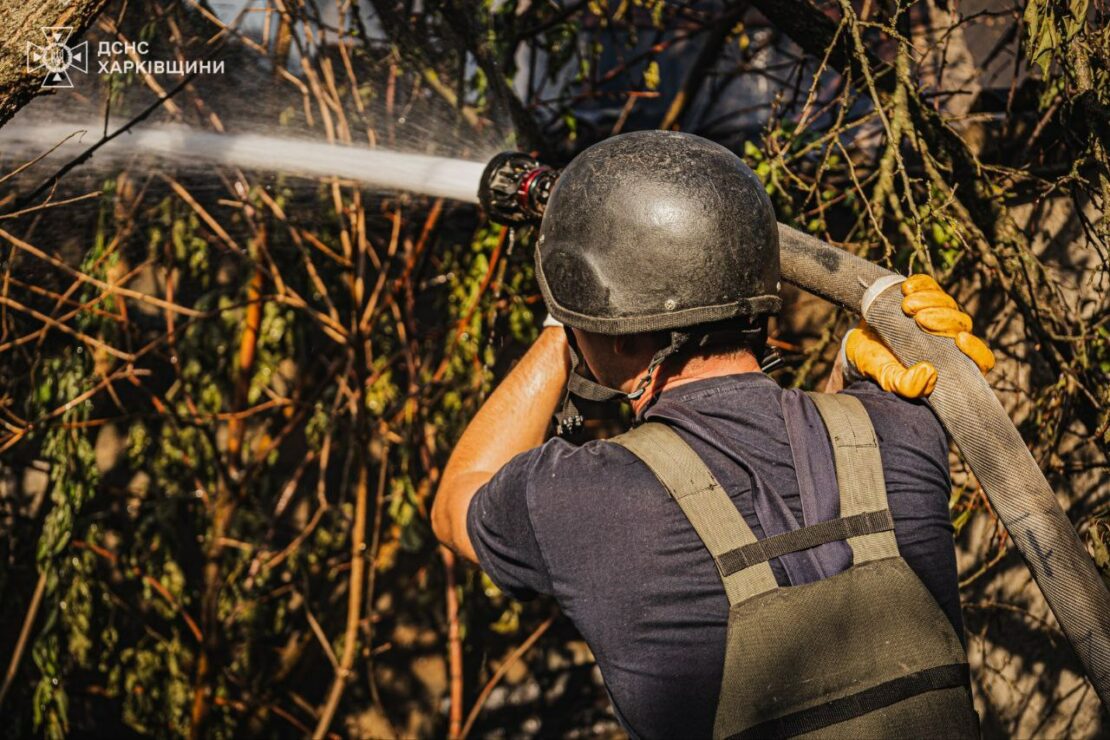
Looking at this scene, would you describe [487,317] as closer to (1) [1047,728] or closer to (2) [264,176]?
(2) [264,176]

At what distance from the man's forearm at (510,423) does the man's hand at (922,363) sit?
2.02 ft

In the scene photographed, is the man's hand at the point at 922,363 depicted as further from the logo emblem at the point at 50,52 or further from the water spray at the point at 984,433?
the logo emblem at the point at 50,52

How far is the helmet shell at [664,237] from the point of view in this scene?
161 centimetres

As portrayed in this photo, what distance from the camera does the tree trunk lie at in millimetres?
1858

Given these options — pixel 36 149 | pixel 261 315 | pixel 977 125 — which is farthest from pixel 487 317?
pixel 977 125

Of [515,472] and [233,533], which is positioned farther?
[233,533]

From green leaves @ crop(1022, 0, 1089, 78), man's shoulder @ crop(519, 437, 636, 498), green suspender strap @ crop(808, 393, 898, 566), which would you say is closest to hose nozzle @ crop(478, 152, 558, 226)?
man's shoulder @ crop(519, 437, 636, 498)

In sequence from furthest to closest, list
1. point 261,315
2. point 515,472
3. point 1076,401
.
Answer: point 261,315 < point 1076,401 < point 515,472

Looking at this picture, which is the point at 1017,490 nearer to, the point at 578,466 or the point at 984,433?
the point at 984,433

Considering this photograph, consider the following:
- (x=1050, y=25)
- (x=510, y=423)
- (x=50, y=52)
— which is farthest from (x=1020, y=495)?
(x=50, y=52)

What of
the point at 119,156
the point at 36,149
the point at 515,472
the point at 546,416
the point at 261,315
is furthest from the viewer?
the point at 261,315

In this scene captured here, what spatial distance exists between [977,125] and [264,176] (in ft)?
8.82

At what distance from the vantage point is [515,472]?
1603 mm

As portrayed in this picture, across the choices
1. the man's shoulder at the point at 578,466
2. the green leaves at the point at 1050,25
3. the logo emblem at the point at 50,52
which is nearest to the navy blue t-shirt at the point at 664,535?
the man's shoulder at the point at 578,466
